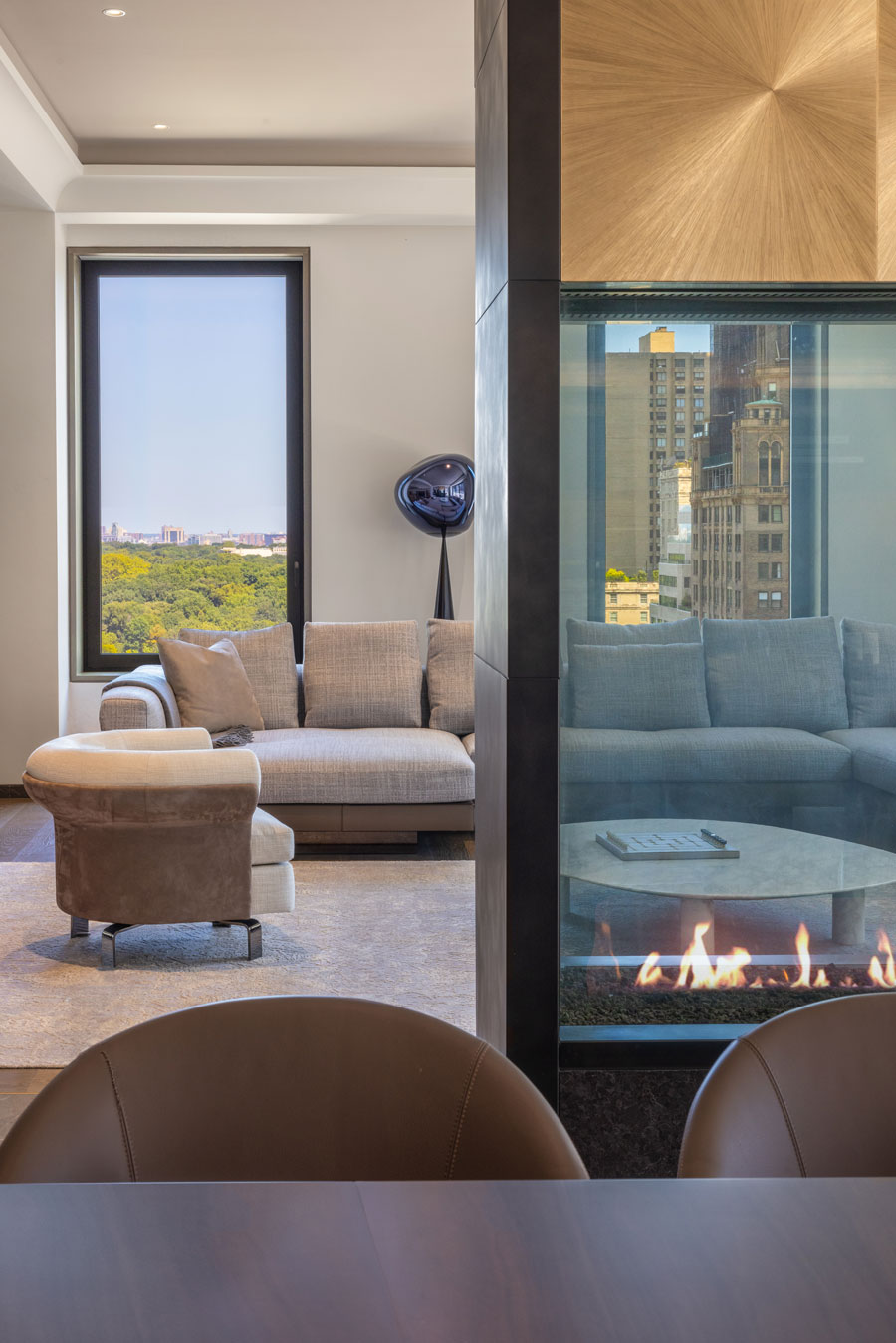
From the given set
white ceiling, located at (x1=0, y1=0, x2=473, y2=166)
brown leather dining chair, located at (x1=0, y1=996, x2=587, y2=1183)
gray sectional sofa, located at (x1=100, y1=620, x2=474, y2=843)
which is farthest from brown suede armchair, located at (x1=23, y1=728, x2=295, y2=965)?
white ceiling, located at (x1=0, y1=0, x2=473, y2=166)

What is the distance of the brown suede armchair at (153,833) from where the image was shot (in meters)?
3.53

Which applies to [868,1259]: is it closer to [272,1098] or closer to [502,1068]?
[502,1068]

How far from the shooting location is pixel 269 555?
679 cm

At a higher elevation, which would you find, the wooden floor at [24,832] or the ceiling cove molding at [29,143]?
the ceiling cove molding at [29,143]

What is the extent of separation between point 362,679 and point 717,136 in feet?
13.4

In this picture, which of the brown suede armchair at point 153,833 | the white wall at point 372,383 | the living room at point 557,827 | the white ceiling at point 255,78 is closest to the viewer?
the living room at point 557,827

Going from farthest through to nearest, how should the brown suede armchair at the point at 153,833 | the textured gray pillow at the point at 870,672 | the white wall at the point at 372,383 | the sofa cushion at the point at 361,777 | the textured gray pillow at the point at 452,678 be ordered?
the white wall at the point at 372,383 → the textured gray pillow at the point at 452,678 → the sofa cushion at the point at 361,777 → the brown suede armchair at the point at 153,833 → the textured gray pillow at the point at 870,672

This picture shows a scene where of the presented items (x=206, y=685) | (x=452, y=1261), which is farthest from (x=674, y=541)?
(x=206, y=685)

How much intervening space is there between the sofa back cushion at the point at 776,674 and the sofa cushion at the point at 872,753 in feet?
0.09

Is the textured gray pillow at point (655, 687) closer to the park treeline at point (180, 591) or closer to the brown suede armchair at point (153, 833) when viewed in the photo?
the brown suede armchair at point (153, 833)

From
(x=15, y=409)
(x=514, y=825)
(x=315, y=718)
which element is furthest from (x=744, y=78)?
(x=15, y=409)

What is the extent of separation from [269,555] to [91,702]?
127 centimetres

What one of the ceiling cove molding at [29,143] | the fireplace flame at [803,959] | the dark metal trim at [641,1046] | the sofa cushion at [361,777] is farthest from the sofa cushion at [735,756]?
the ceiling cove molding at [29,143]

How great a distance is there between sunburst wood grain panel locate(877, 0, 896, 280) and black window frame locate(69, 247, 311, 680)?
4.97m
